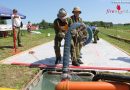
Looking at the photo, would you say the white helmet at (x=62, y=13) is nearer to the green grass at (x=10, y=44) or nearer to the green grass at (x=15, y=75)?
the green grass at (x=15, y=75)

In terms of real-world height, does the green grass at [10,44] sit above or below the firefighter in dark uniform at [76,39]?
below

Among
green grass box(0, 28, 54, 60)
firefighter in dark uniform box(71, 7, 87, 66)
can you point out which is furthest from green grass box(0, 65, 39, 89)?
green grass box(0, 28, 54, 60)

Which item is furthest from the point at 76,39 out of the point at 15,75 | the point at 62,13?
the point at 15,75

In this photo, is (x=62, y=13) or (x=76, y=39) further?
(x=76, y=39)

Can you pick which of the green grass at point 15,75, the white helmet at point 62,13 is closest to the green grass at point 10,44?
the green grass at point 15,75

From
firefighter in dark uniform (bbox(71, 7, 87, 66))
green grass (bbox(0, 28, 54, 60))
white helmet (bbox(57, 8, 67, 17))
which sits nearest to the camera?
white helmet (bbox(57, 8, 67, 17))

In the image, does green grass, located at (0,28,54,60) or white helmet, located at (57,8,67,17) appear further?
green grass, located at (0,28,54,60)

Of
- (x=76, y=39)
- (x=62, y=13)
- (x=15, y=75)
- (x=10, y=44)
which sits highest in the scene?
(x=62, y=13)

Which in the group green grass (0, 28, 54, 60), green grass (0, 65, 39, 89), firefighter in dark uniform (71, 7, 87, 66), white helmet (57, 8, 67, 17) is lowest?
green grass (0, 65, 39, 89)

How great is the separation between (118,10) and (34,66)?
2550 centimetres

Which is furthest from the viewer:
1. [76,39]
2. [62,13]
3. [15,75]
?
[76,39]

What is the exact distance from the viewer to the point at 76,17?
10734 millimetres

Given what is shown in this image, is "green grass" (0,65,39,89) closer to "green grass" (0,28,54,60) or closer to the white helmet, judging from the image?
the white helmet

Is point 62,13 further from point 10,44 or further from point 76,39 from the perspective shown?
point 10,44
